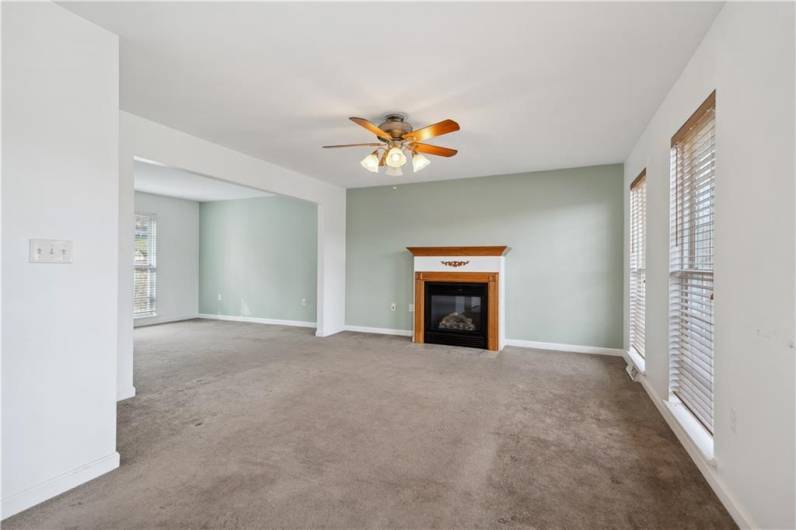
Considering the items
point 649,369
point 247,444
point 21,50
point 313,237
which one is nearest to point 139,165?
point 313,237

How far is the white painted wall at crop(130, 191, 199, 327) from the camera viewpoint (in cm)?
729

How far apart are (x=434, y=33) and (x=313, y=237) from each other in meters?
5.24

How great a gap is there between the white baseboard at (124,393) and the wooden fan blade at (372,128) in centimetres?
296

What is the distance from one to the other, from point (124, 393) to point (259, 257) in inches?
175

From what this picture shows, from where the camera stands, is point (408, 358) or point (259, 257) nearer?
point (408, 358)

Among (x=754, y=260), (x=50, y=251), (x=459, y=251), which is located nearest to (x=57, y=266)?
(x=50, y=251)

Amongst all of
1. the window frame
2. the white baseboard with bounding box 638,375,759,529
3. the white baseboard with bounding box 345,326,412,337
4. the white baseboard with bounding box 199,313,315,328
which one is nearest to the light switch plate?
the white baseboard with bounding box 638,375,759,529

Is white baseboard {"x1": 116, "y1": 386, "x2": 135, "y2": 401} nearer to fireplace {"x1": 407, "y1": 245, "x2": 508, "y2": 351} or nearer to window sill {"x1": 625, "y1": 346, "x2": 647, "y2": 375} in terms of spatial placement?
fireplace {"x1": 407, "y1": 245, "x2": 508, "y2": 351}

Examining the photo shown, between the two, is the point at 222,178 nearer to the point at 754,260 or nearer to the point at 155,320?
the point at 155,320

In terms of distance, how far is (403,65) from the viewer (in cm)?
248

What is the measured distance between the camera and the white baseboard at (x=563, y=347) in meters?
4.94

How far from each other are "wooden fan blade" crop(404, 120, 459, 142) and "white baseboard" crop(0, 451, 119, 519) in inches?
113

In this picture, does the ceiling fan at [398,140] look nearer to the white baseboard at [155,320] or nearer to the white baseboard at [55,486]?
the white baseboard at [55,486]

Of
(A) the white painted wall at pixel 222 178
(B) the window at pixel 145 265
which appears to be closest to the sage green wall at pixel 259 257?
(A) the white painted wall at pixel 222 178
